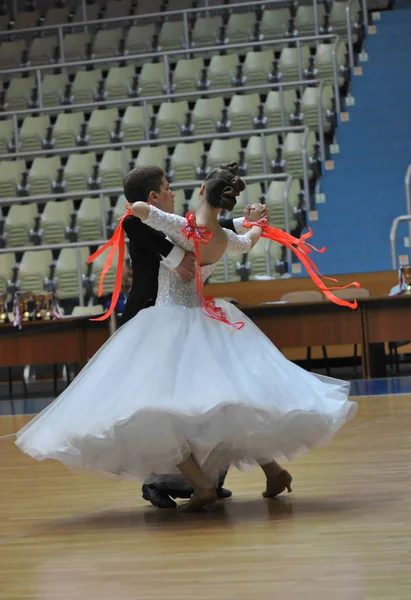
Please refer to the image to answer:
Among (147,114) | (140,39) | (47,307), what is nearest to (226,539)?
(47,307)

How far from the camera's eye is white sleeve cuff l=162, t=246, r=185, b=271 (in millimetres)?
3963

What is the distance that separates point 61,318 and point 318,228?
3.44 meters

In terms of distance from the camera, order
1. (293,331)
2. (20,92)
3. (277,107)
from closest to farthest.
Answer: (293,331) → (277,107) → (20,92)

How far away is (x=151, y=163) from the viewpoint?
1330 cm

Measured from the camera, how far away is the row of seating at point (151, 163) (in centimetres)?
1314

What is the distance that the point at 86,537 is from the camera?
137 inches

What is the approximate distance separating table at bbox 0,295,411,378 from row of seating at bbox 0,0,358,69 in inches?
214

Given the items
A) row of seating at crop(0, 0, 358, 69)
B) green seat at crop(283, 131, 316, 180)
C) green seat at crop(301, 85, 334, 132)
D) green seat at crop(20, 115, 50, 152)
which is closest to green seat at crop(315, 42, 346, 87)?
green seat at crop(301, 85, 334, 132)

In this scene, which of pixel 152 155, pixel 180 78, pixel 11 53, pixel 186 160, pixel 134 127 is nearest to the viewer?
pixel 186 160

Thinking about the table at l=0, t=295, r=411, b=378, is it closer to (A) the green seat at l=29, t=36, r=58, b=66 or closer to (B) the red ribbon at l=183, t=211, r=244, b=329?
(B) the red ribbon at l=183, t=211, r=244, b=329

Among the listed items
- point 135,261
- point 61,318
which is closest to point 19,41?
point 61,318

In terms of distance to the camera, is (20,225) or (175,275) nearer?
(175,275)

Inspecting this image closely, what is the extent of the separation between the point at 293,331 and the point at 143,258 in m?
6.58

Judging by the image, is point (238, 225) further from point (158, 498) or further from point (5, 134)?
point (5, 134)
